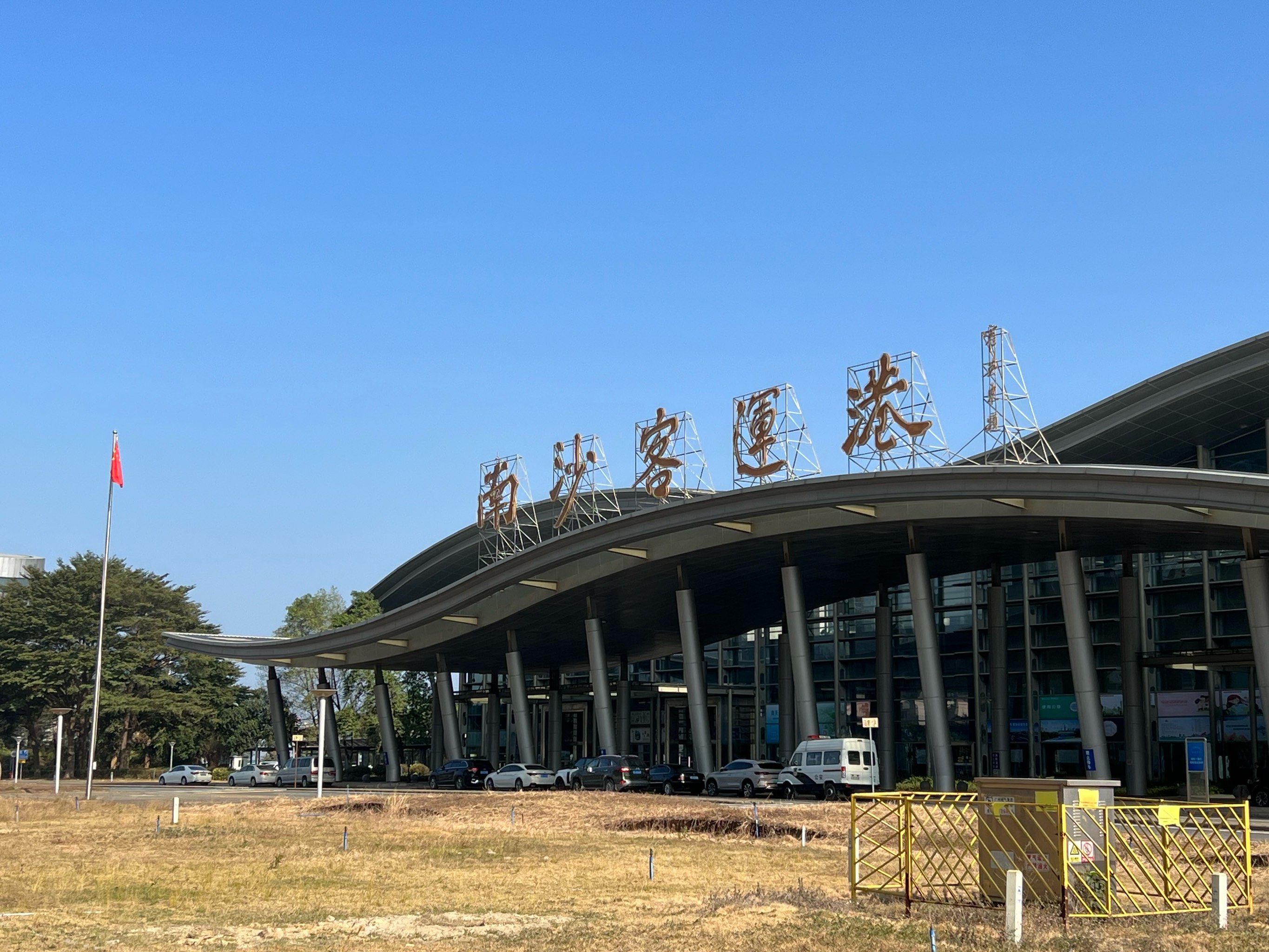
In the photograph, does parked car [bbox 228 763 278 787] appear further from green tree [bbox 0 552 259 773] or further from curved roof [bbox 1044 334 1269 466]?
curved roof [bbox 1044 334 1269 466]

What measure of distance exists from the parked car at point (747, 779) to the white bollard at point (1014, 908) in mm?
34325

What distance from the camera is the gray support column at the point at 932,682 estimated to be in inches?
1940

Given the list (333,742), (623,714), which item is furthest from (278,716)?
(623,714)

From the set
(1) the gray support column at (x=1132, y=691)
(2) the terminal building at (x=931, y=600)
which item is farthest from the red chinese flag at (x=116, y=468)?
(1) the gray support column at (x=1132, y=691)

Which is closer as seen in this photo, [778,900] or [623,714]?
[778,900]

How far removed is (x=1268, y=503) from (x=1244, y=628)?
62.7ft

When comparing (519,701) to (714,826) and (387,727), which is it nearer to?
(387,727)

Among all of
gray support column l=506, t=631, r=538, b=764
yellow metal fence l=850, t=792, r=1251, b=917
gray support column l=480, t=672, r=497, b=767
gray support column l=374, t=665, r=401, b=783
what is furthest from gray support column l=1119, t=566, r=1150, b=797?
gray support column l=374, t=665, r=401, b=783

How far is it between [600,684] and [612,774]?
5.82 metres

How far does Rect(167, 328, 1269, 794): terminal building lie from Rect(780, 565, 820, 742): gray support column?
0.42ft

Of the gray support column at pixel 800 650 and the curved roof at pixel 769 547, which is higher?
the curved roof at pixel 769 547

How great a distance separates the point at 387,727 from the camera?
80125 millimetres

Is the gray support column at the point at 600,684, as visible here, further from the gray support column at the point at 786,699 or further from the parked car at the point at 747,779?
the gray support column at the point at 786,699

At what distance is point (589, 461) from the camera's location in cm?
6256
